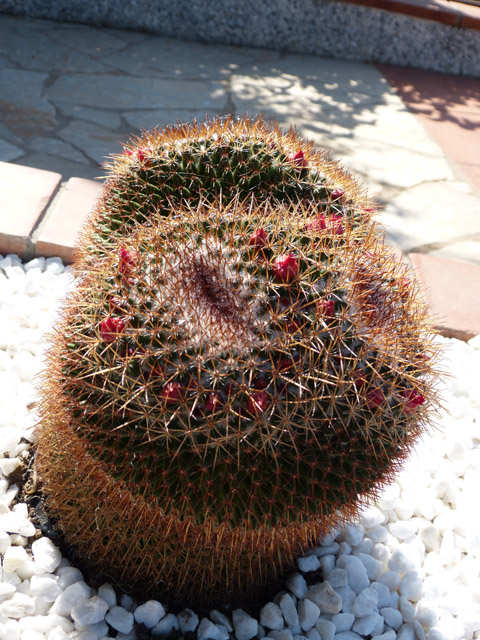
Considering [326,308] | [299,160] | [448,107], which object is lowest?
[448,107]

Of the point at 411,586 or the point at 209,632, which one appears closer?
the point at 209,632

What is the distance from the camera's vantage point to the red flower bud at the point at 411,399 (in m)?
1.39

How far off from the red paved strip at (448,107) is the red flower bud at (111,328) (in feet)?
11.7

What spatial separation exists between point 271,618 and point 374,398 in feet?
2.57

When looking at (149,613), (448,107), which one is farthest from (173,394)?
(448,107)

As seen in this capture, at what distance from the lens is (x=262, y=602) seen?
1.79 metres

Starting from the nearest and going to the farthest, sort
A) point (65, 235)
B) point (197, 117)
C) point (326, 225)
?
point (326, 225)
point (65, 235)
point (197, 117)

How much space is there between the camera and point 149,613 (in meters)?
1.66

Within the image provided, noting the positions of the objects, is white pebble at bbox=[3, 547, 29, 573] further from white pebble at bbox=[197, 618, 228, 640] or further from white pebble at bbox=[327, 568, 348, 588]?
white pebble at bbox=[327, 568, 348, 588]

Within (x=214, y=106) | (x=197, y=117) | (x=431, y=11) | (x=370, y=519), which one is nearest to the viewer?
(x=370, y=519)

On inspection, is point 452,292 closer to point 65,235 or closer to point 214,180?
point 214,180

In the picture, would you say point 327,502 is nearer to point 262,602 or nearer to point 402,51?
point 262,602

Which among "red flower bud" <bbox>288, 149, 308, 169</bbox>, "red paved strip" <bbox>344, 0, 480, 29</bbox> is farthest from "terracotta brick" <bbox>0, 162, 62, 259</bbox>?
"red paved strip" <bbox>344, 0, 480, 29</bbox>

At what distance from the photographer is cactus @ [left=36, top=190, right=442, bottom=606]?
126 centimetres
